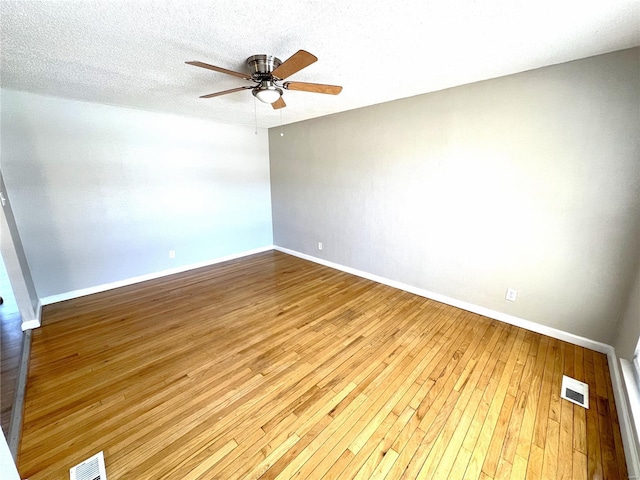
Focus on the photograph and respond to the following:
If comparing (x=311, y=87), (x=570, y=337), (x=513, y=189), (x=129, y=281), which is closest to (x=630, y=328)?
(x=570, y=337)

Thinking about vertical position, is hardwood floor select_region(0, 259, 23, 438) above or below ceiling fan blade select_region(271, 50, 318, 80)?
below

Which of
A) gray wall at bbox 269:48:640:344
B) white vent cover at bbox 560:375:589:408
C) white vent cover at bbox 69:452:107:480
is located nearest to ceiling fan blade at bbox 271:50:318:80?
gray wall at bbox 269:48:640:344

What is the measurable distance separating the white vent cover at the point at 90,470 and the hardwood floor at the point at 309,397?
46 millimetres

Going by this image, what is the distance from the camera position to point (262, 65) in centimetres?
188

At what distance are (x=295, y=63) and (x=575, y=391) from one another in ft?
9.43

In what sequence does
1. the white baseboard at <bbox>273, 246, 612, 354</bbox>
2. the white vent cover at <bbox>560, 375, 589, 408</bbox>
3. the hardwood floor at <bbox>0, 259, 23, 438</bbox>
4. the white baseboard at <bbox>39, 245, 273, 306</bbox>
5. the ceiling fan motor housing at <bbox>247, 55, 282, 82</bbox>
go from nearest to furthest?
the hardwood floor at <bbox>0, 259, 23, 438</bbox>, the white vent cover at <bbox>560, 375, 589, 408</bbox>, the ceiling fan motor housing at <bbox>247, 55, 282, 82</bbox>, the white baseboard at <bbox>273, 246, 612, 354</bbox>, the white baseboard at <bbox>39, 245, 273, 306</bbox>

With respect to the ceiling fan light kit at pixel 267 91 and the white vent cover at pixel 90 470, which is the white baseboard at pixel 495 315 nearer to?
the ceiling fan light kit at pixel 267 91

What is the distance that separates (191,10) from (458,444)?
282 cm

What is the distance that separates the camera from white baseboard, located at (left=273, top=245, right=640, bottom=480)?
131 centimetres

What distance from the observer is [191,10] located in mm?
1375

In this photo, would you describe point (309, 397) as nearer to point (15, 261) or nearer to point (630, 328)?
point (630, 328)

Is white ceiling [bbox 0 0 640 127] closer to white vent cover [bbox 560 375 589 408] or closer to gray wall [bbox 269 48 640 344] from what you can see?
gray wall [bbox 269 48 640 344]

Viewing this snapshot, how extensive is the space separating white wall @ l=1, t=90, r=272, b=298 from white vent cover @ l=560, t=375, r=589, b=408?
444cm

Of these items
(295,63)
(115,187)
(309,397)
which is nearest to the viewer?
(295,63)
